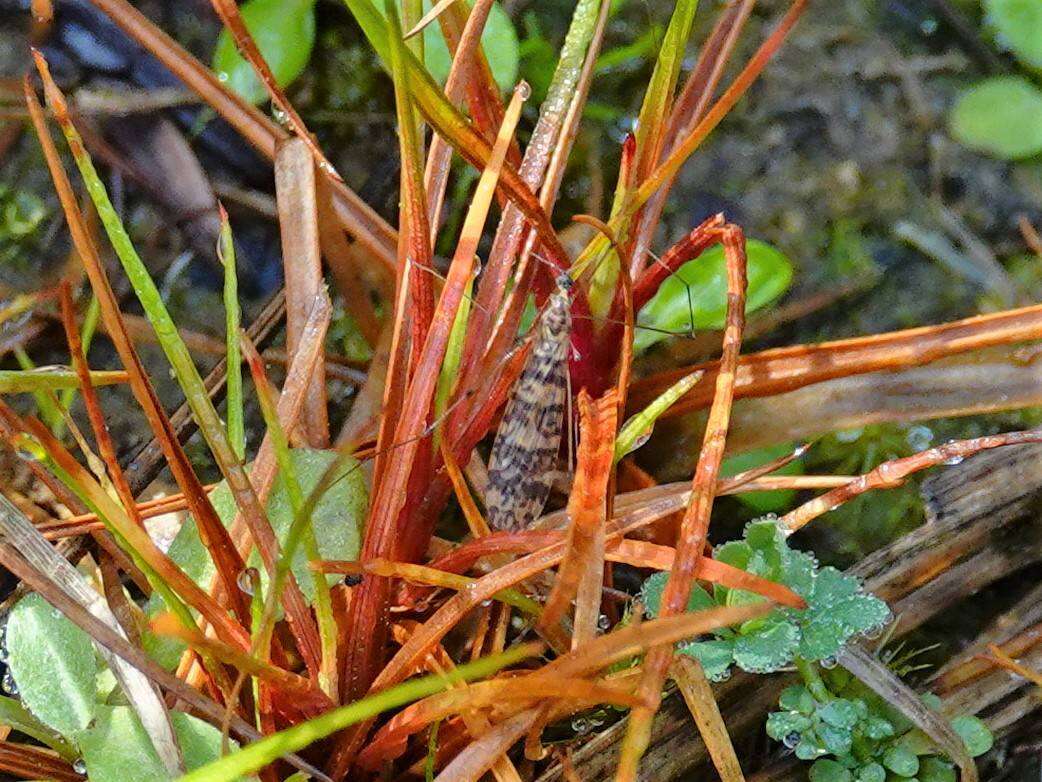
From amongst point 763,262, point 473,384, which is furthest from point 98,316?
point 763,262

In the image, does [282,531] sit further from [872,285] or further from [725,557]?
[872,285]

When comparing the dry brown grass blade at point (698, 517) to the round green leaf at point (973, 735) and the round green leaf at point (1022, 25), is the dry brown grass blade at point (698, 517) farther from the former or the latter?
the round green leaf at point (1022, 25)

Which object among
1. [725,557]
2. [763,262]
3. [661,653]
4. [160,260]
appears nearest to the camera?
[661,653]

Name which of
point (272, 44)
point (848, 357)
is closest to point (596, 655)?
point (848, 357)

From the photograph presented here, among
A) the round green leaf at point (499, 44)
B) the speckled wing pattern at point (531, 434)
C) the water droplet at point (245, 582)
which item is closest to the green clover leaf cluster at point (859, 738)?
the speckled wing pattern at point (531, 434)

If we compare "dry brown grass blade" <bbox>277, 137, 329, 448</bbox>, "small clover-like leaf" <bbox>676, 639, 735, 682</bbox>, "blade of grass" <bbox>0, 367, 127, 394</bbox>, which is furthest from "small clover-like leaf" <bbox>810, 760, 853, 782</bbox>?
"blade of grass" <bbox>0, 367, 127, 394</bbox>

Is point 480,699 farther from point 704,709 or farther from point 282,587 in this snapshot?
point 704,709
